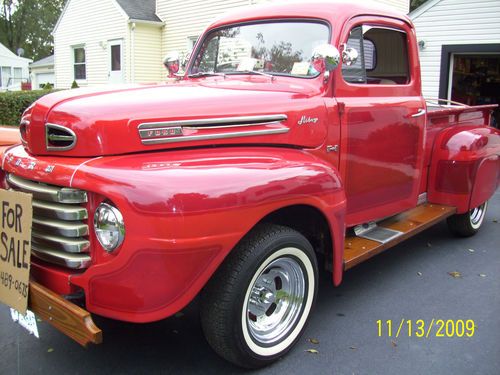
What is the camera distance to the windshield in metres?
3.36

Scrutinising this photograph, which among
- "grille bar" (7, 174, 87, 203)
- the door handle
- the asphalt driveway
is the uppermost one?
the door handle

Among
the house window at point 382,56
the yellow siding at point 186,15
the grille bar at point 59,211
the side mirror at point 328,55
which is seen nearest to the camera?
the grille bar at point 59,211

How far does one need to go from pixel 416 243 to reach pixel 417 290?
4.14 feet

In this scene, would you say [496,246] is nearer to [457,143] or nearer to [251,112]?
[457,143]

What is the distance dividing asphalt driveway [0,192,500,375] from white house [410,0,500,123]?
8245mm

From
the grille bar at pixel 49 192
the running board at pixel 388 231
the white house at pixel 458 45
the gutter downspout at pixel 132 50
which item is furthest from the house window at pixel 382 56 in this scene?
the gutter downspout at pixel 132 50

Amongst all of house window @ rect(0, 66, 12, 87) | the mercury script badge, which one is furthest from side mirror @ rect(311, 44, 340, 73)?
house window @ rect(0, 66, 12, 87)

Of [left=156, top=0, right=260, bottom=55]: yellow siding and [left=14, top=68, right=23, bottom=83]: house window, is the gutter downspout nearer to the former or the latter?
[left=156, top=0, right=260, bottom=55]: yellow siding

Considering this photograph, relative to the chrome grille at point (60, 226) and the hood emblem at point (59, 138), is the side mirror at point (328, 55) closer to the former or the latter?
the hood emblem at point (59, 138)

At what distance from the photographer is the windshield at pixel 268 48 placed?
3.36 metres

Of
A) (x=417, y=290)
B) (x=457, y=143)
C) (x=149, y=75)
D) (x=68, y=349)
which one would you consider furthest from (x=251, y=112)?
(x=149, y=75)

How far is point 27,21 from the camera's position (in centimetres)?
4459

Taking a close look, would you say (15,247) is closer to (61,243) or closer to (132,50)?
(61,243)
